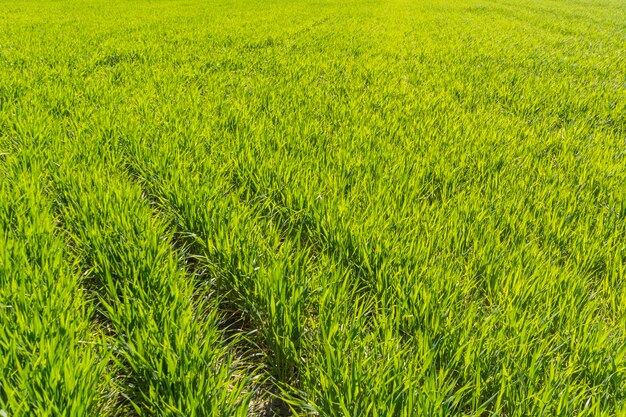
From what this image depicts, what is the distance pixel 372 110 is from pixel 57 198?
8.22ft

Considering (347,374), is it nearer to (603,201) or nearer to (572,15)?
(603,201)

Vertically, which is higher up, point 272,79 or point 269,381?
point 272,79

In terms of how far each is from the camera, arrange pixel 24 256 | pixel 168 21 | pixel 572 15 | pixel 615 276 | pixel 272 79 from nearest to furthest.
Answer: pixel 24 256, pixel 615 276, pixel 272 79, pixel 168 21, pixel 572 15

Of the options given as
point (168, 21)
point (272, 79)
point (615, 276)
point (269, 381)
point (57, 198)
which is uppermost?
point (168, 21)

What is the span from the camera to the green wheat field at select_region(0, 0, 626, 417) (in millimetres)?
1035

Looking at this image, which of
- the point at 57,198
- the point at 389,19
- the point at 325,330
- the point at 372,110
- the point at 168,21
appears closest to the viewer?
the point at 325,330

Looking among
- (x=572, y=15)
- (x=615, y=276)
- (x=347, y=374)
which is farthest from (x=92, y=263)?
(x=572, y=15)

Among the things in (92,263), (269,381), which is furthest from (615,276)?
(92,263)

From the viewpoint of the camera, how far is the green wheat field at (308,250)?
1.04 meters

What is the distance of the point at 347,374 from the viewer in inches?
39.8

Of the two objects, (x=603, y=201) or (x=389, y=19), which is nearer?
(x=603, y=201)

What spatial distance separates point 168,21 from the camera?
1004cm

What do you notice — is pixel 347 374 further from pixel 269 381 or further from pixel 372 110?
pixel 372 110

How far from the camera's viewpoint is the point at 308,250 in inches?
61.4
